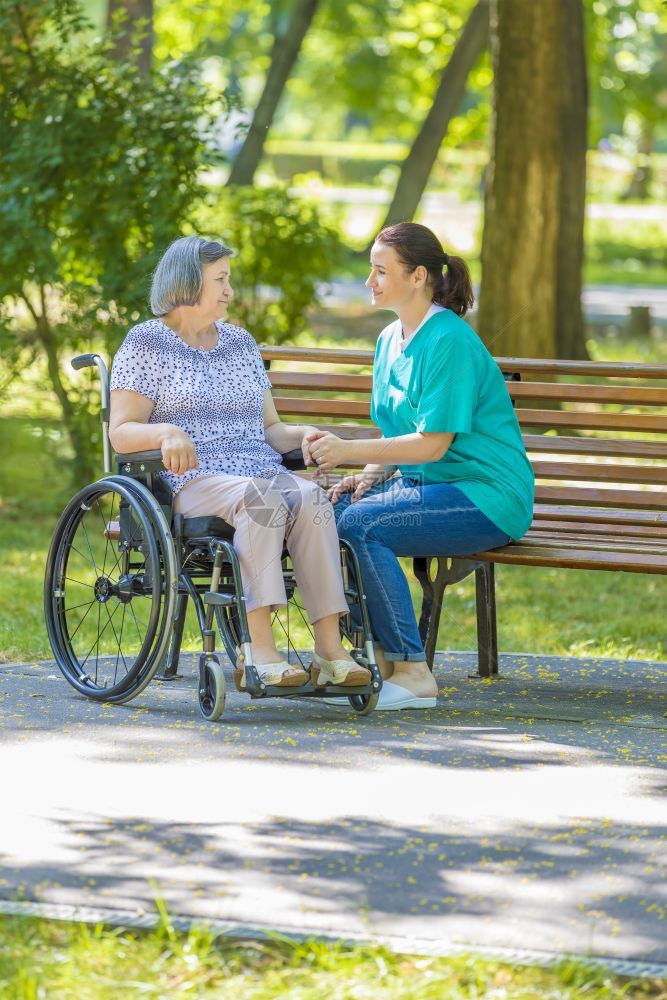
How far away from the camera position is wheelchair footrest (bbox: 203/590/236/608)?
14.7 ft

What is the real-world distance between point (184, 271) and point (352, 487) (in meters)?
0.96

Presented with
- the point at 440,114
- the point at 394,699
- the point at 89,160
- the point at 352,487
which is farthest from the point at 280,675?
the point at 440,114

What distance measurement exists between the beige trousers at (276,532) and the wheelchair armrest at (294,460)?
309mm

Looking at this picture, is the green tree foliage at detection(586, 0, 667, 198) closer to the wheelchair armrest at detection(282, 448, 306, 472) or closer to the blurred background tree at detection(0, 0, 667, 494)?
the blurred background tree at detection(0, 0, 667, 494)

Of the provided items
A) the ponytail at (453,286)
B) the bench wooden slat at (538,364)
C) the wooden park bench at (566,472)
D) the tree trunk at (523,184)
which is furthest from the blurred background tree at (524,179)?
the ponytail at (453,286)

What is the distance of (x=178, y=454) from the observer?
453 centimetres

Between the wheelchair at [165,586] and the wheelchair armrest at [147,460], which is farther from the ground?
the wheelchair armrest at [147,460]

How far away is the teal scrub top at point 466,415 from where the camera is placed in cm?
481

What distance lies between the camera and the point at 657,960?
289 centimetres

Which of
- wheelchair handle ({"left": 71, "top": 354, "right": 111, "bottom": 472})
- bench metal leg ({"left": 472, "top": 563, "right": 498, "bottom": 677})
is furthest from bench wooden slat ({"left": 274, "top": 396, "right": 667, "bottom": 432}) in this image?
wheelchair handle ({"left": 71, "top": 354, "right": 111, "bottom": 472})

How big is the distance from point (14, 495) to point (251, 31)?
23109 mm

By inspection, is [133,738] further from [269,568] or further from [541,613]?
[541,613]

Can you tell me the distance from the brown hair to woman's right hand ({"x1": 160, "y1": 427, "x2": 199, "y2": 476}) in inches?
35.9

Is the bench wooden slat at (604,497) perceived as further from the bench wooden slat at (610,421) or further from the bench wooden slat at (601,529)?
the bench wooden slat at (610,421)
